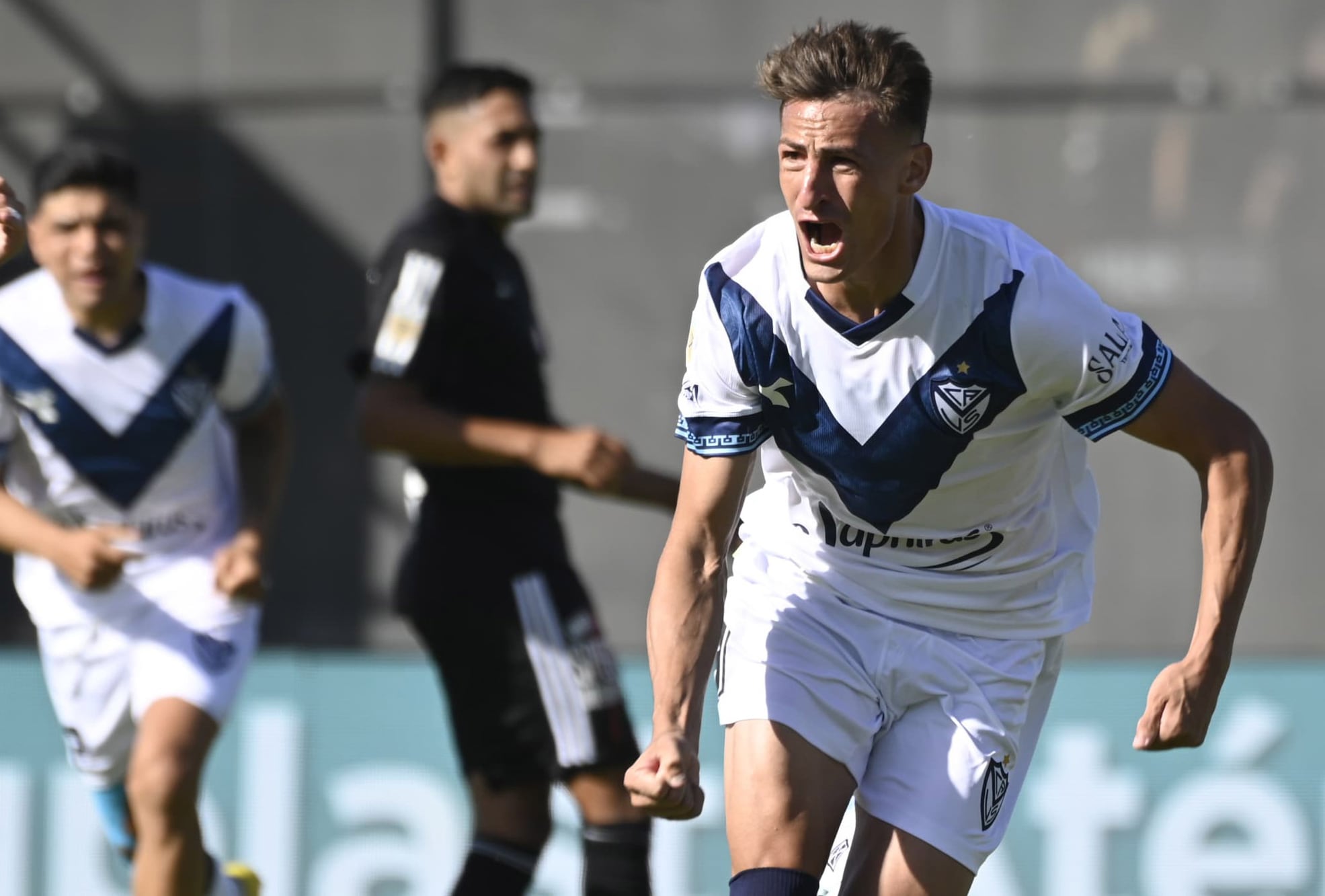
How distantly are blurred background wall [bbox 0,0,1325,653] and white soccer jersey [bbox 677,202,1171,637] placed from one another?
4.61m

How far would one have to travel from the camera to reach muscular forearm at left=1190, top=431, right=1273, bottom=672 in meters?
3.04

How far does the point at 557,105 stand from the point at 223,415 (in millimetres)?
3248

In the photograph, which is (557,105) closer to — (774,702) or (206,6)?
(206,6)

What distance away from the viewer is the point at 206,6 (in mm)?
7898

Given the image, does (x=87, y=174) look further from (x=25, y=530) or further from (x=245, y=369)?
(x=25, y=530)

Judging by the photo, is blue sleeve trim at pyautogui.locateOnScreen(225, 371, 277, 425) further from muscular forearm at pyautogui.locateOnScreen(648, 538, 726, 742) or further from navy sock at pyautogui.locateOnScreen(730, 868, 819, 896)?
navy sock at pyautogui.locateOnScreen(730, 868, 819, 896)

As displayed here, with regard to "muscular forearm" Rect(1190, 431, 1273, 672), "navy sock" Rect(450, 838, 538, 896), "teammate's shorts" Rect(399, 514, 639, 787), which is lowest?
"navy sock" Rect(450, 838, 538, 896)

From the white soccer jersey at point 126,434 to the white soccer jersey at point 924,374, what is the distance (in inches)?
84.5

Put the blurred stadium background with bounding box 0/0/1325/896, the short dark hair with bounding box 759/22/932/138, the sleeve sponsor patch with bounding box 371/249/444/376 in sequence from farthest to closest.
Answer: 1. the blurred stadium background with bounding box 0/0/1325/896
2. the sleeve sponsor patch with bounding box 371/249/444/376
3. the short dark hair with bounding box 759/22/932/138

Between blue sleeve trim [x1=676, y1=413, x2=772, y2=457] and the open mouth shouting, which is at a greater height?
the open mouth shouting

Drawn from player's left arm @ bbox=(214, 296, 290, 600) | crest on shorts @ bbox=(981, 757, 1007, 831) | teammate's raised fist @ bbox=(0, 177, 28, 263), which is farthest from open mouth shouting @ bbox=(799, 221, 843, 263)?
player's left arm @ bbox=(214, 296, 290, 600)

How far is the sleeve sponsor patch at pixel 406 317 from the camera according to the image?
4.30 m

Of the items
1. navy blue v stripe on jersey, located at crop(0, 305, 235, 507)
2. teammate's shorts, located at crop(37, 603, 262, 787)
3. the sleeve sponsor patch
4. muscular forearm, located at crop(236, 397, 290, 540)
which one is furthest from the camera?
muscular forearm, located at crop(236, 397, 290, 540)

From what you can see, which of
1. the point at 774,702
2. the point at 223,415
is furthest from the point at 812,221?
the point at 223,415
